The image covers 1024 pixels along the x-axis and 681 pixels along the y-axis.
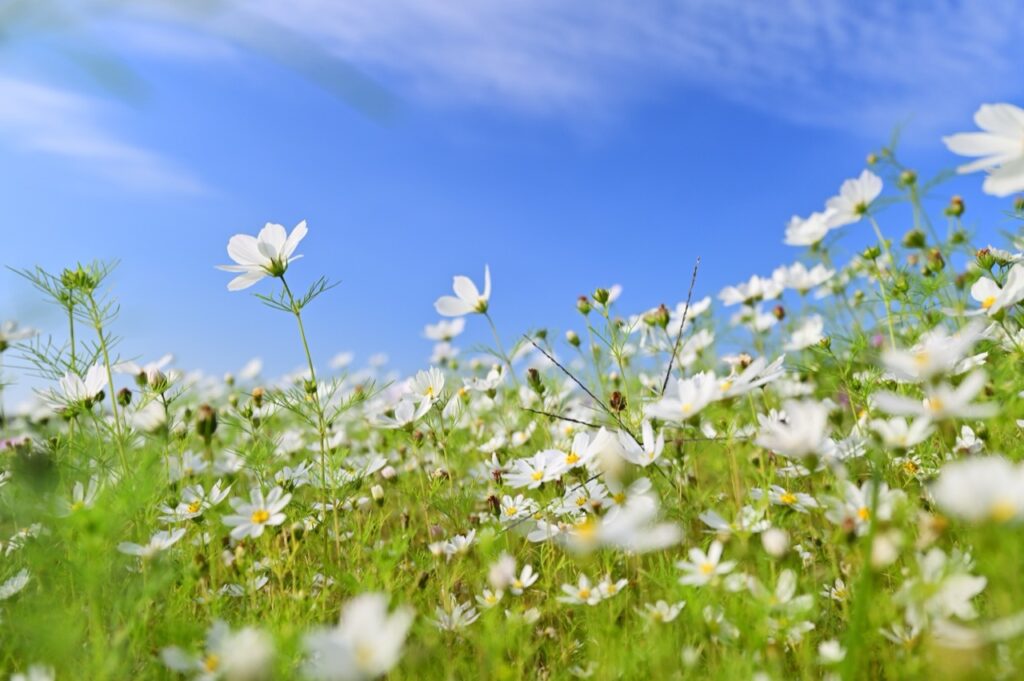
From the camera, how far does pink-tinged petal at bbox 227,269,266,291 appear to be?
1.56m

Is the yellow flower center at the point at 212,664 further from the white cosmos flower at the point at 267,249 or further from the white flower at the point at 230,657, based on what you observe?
the white cosmos flower at the point at 267,249

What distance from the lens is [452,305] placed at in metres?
Result: 2.05

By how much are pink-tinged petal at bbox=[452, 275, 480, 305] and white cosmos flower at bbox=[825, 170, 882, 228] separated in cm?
102

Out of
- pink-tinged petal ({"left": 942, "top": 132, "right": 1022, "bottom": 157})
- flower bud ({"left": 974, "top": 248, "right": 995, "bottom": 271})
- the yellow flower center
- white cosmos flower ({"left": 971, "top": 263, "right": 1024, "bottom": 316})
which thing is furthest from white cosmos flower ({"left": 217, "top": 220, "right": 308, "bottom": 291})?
flower bud ({"left": 974, "top": 248, "right": 995, "bottom": 271})

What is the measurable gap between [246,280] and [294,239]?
15cm

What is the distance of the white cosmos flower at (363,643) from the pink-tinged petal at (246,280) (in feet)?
3.10

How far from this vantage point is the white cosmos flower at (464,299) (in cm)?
200

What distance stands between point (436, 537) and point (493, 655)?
22.7 inches

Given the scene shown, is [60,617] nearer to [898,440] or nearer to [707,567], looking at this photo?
[707,567]

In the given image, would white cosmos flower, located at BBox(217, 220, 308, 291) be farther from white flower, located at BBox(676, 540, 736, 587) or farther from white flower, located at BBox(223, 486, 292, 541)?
white flower, located at BBox(676, 540, 736, 587)

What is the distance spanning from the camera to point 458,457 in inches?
101

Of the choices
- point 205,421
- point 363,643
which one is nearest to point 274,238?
point 205,421

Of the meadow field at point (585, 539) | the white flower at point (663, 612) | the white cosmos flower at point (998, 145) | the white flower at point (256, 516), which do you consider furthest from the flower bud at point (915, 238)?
the white flower at point (256, 516)

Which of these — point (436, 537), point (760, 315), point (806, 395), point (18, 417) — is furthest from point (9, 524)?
point (760, 315)
